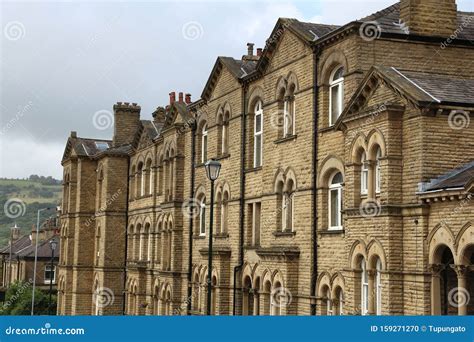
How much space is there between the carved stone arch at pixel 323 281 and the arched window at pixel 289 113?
16.0 ft

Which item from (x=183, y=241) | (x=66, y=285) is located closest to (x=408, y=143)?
(x=183, y=241)

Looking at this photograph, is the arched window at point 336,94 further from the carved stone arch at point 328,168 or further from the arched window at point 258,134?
the arched window at point 258,134

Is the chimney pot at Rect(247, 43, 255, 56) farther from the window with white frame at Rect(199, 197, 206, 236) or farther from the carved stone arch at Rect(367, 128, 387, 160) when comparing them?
the carved stone arch at Rect(367, 128, 387, 160)

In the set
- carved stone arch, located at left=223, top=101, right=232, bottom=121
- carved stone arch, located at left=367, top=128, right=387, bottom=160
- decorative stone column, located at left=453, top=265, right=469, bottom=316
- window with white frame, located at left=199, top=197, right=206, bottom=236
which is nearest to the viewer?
decorative stone column, located at left=453, top=265, right=469, bottom=316

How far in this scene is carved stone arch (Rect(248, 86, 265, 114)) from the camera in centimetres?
2808

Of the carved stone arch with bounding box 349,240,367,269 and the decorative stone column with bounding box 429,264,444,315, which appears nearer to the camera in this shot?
the decorative stone column with bounding box 429,264,444,315

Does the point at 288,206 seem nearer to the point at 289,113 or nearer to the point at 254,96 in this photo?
the point at 289,113

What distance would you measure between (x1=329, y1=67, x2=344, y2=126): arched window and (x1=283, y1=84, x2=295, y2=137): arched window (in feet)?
7.53

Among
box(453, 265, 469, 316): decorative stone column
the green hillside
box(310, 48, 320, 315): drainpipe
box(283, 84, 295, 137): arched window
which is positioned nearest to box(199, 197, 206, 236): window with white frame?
box(283, 84, 295, 137): arched window

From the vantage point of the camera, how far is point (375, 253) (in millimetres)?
19141

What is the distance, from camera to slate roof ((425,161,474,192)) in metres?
17.0

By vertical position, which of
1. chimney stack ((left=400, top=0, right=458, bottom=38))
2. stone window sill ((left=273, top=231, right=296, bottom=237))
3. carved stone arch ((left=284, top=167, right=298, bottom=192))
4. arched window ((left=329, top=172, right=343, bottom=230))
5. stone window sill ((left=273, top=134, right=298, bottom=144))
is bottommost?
stone window sill ((left=273, top=231, right=296, bottom=237))

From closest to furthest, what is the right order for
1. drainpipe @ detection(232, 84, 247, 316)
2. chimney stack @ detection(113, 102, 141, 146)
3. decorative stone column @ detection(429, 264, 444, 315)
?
decorative stone column @ detection(429, 264, 444, 315) → drainpipe @ detection(232, 84, 247, 316) → chimney stack @ detection(113, 102, 141, 146)

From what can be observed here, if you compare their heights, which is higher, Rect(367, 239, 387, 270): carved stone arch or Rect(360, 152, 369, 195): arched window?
Rect(360, 152, 369, 195): arched window
